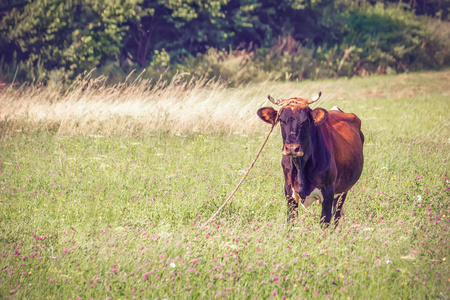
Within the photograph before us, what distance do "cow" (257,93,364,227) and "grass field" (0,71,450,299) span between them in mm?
357

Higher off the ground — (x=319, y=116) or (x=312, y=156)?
(x=319, y=116)

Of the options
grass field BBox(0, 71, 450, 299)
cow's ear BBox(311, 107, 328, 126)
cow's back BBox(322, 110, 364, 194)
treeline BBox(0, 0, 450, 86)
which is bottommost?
treeline BBox(0, 0, 450, 86)

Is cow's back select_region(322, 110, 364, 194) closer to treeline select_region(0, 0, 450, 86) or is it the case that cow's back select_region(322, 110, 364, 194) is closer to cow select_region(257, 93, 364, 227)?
cow select_region(257, 93, 364, 227)

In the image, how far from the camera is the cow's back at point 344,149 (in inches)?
209

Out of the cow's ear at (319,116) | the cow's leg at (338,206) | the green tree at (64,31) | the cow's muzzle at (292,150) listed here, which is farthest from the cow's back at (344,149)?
the green tree at (64,31)

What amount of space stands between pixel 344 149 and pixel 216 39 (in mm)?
19352

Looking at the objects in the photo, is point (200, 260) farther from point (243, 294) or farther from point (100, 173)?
point (100, 173)

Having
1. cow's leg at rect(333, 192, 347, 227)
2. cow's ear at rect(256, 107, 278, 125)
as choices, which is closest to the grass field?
cow's leg at rect(333, 192, 347, 227)

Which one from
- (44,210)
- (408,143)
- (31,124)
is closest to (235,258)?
(44,210)

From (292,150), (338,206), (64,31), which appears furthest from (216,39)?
(292,150)

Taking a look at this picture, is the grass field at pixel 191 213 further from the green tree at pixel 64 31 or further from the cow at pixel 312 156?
the green tree at pixel 64 31

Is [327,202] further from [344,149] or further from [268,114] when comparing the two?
[268,114]

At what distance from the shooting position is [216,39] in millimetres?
23781

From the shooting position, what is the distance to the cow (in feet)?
15.2
